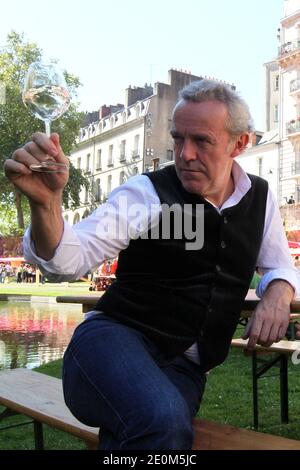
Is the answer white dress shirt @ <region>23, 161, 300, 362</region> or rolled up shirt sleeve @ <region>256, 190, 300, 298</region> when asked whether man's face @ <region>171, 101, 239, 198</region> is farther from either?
rolled up shirt sleeve @ <region>256, 190, 300, 298</region>

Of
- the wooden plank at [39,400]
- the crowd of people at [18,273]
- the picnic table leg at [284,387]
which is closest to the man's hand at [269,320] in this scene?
the wooden plank at [39,400]

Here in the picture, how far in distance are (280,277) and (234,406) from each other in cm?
288

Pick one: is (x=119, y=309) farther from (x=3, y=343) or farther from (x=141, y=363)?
(x=3, y=343)

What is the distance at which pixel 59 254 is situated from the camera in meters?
1.68

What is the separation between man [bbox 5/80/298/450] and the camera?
1600 mm

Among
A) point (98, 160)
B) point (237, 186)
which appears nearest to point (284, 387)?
point (237, 186)

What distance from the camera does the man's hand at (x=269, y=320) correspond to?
201cm

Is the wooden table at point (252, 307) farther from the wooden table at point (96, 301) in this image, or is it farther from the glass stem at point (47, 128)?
the glass stem at point (47, 128)

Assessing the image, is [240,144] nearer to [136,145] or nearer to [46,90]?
[46,90]

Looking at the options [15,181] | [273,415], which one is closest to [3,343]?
[273,415]

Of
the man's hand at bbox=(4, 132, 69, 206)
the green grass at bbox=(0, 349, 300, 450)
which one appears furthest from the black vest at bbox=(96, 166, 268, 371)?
the green grass at bbox=(0, 349, 300, 450)

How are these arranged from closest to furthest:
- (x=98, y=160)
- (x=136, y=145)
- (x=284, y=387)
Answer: (x=284, y=387)
(x=136, y=145)
(x=98, y=160)

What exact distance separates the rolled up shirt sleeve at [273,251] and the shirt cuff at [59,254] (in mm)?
905
